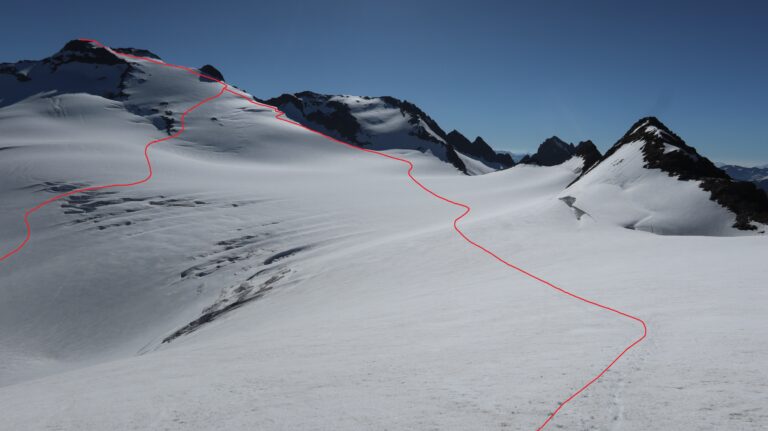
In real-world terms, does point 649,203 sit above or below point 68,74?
below

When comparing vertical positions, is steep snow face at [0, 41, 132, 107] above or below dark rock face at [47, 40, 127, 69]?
below

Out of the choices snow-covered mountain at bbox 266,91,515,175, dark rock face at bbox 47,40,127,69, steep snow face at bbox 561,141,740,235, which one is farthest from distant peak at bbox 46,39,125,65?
steep snow face at bbox 561,141,740,235

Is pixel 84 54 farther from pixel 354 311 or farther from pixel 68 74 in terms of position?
pixel 354 311

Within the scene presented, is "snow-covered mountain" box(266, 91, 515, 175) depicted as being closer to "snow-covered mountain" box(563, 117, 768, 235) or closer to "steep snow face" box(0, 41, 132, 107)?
"steep snow face" box(0, 41, 132, 107)

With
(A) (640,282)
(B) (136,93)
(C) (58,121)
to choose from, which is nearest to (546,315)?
(A) (640,282)

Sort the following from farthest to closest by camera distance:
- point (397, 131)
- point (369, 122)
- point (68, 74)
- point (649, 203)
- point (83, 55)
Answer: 1. point (369, 122)
2. point (397, 131)
3. point (83, 55)
4. point (68, 74)
5. point (649, 203)

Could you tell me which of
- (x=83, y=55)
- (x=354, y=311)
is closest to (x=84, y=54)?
(x=83, y=55)

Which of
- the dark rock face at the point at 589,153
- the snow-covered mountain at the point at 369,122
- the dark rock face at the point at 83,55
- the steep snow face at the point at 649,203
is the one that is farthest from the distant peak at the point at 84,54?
the steep snow face at the point at 649,203
